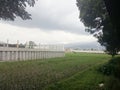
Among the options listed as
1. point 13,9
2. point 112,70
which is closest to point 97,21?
point 13,9

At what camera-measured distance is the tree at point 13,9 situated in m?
16.2

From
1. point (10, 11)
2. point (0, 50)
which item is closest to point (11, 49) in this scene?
point (0, 50)

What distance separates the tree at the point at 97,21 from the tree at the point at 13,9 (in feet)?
14.4

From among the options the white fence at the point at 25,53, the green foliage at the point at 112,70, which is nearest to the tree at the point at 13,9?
the white fence at the point at 25,53

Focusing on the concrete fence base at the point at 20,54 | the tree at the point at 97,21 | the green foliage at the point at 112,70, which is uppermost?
the tree at the point at 97,21

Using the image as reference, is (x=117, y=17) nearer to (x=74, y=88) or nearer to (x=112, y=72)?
(x=74, y=88)

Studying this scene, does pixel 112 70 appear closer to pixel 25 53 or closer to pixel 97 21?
pixel 97 21

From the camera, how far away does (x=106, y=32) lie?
16.4 meters

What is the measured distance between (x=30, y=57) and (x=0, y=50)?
5.14m

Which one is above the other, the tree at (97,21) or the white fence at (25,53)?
the tree at (97,21)

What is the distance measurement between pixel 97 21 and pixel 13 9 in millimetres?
6677

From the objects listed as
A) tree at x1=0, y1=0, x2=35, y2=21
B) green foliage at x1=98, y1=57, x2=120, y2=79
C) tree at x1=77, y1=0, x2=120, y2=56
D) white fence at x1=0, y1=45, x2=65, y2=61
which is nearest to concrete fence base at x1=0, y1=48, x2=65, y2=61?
white fence at x1=0, y1=45, x2=65, y2=61

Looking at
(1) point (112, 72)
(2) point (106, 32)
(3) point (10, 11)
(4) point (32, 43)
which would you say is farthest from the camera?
(4) point (32, 43)

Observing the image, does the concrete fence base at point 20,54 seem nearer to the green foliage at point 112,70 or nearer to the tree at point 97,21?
the tree at point 97,21
